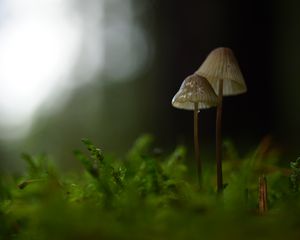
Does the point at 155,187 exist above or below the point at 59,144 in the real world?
above

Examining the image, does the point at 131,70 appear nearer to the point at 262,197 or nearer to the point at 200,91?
the point at 200,91

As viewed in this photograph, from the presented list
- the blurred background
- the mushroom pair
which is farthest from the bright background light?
the mushroom pair

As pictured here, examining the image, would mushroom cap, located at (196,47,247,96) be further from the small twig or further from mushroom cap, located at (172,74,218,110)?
the small twig

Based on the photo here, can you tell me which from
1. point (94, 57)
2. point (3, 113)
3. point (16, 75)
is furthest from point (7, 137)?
point (94, 57)

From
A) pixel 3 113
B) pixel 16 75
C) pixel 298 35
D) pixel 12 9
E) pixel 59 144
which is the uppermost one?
pixel 12 9

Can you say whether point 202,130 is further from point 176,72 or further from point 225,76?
point 225,76

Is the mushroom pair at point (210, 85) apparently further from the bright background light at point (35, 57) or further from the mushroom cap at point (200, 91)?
the bright background light at point (35, 57)

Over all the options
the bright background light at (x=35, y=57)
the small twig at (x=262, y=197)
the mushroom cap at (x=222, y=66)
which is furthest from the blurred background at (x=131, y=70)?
the small twig at (x=262, y=197)

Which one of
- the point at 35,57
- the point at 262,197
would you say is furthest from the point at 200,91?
the point at 35,57
